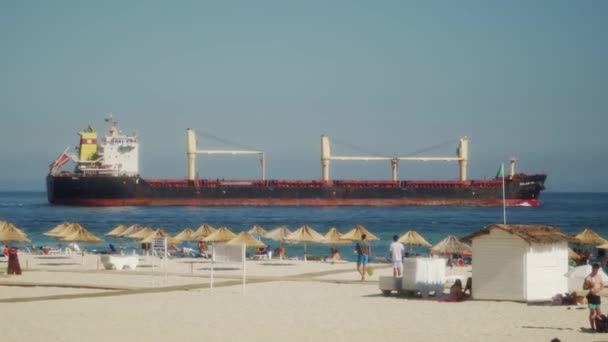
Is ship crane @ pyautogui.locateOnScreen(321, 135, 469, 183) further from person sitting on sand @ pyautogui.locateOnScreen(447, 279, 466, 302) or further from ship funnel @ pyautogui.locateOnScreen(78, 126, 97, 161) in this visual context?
person sitting on sand @ pyautogui.locateOnScreen(447, 279, 466, 302)

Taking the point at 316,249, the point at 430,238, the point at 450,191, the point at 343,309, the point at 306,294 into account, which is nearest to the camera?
the point at 343,309

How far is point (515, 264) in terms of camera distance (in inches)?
728

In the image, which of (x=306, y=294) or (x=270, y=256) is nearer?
(x=306, y=294)

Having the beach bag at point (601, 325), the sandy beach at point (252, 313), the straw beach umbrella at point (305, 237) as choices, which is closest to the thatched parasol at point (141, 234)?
the straw beach umbrella at point (305, 237)

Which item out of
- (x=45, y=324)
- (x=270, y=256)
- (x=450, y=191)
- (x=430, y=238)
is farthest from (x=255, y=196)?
(x=45, y=324)

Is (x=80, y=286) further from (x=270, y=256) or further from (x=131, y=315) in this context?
(x=270, y=256)

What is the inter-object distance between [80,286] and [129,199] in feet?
238

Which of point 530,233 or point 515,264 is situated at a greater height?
point 530,233

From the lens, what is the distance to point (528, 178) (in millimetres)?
99812

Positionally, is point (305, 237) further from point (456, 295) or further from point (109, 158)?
point (109, 158)

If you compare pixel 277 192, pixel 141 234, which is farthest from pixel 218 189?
pixel 141 234

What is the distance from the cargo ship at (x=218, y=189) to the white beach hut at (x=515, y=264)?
76.0 meters

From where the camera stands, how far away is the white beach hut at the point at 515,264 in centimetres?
1841

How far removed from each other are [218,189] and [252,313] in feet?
262
